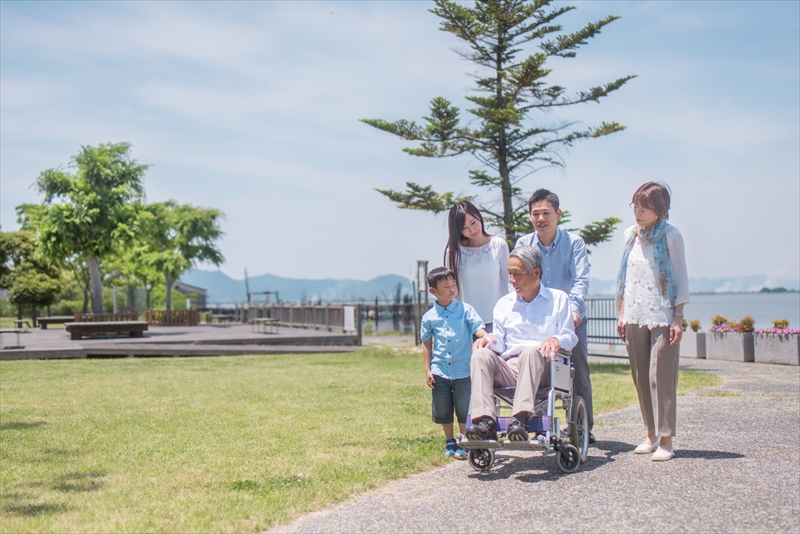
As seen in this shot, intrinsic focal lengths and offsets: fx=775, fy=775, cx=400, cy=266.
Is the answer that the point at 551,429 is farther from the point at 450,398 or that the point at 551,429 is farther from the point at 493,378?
the point at 450,398

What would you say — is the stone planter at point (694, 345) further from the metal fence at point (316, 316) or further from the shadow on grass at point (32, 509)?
the shadow on grass at point (32, 509)

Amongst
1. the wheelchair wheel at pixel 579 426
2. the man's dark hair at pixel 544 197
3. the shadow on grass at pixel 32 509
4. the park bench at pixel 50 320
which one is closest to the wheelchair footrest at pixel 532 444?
the wheelchair wheel at pixel 579 426

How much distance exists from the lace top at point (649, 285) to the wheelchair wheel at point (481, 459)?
1.35m

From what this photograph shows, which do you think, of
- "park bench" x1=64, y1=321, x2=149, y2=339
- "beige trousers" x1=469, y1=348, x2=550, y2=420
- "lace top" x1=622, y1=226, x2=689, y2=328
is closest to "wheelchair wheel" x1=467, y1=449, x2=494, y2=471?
"beige trousers" x1=469, y1=348, x2=550, y2=420

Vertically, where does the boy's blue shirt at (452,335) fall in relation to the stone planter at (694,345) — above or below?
above

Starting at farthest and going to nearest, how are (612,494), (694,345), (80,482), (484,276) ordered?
(694,345)
(484,276)
(80,482)
(612,494)

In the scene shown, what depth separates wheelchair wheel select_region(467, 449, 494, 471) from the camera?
454 cm

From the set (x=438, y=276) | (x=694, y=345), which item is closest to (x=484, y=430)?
(x=438, y=276)

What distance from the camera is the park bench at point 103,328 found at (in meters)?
23.5

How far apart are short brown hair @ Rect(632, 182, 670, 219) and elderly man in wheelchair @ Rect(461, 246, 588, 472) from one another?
804 millimetres

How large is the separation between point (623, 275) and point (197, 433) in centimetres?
370

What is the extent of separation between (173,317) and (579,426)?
3719 centimetres

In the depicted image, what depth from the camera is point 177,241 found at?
165 ft

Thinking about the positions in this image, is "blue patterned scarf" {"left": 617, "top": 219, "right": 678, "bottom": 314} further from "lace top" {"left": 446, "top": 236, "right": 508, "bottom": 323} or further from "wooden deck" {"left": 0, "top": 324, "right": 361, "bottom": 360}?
"wooden deck" {"left": 0, "top": 324, "right": 361, "bottom": 360}
